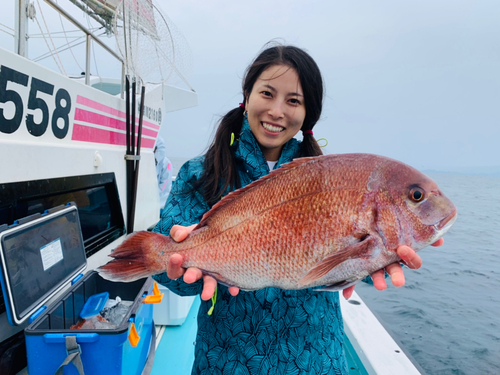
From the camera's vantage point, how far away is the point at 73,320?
2258 millimetres

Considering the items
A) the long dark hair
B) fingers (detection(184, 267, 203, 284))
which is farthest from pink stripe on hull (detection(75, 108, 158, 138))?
fingers (detection(184, 267, 203, 284))

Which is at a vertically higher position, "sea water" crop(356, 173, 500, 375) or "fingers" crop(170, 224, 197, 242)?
"fingers" crop(170, 224, 197, 242)

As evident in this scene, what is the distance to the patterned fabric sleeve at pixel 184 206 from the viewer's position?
1567 mm

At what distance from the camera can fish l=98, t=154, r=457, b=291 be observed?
1191mm

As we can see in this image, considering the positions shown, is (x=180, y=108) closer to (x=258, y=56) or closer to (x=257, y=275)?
(x=258, y=56)

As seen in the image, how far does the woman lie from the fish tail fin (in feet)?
→ 0.23

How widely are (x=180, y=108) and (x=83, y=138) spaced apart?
3668 millimetres

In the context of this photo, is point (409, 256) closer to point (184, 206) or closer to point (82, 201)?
point (184, 206)

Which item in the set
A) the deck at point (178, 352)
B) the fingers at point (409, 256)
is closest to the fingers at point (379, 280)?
the fingers at point (409, 256)

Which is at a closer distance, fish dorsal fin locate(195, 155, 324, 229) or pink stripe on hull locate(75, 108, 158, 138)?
fish dorsal fin locate(195, 155, 324, 229)

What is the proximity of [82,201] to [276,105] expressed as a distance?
214 centimetres

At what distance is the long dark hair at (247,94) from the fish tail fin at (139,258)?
38 centimetres

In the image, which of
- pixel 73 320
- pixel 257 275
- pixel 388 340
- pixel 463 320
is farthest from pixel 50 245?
pixel 463 320

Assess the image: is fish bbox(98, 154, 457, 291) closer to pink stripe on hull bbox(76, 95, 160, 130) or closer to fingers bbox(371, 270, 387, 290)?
fingers bbox(371, 270, 387, 290)
